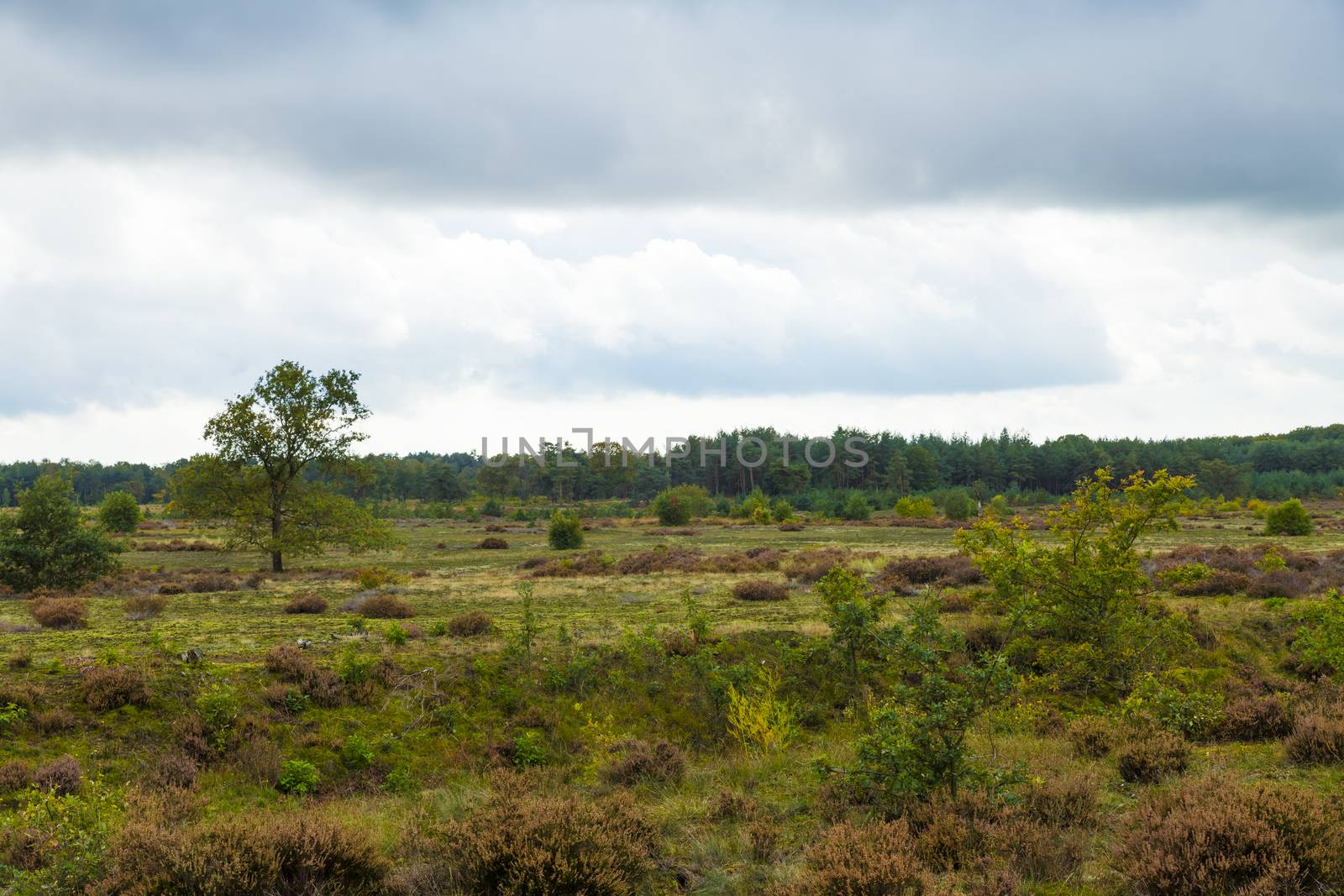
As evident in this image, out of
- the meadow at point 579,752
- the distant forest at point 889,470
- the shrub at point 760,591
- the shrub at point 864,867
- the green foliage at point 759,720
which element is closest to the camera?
the shrub at point 864,867

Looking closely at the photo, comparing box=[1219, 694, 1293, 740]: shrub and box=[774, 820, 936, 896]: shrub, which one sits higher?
box=[774, 820, 936, 896]: shrub

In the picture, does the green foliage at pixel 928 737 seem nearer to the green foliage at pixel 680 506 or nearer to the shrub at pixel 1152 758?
the shrub at pixel 1152 758

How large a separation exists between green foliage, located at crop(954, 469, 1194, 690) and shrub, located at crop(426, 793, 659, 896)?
8.83 metres

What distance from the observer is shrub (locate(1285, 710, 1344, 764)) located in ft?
30.3

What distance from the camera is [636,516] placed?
95.8 meters

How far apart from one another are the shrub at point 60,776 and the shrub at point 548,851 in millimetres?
5156

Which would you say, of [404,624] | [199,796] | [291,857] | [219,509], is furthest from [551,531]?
[291,857]

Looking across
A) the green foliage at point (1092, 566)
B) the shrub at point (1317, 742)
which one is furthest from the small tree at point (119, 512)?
the shrub at point (1317, 742)

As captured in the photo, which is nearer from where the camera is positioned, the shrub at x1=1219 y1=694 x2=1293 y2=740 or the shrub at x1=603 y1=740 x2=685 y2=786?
the shrub at x1=603 y1=740 x2=685 y2=786

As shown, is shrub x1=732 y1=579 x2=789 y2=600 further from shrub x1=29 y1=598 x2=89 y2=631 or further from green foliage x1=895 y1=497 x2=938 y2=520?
green foliage x1=895 y1=497 x2=938 y2=520

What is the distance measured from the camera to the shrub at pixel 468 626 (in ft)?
55.4

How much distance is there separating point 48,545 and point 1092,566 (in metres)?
32.8

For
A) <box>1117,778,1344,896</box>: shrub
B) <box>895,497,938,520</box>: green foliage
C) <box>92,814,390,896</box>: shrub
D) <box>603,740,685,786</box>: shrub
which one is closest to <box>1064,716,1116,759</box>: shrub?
<box>1117,778,1344,896</box>: shrub

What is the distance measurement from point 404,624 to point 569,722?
20.8 feet
